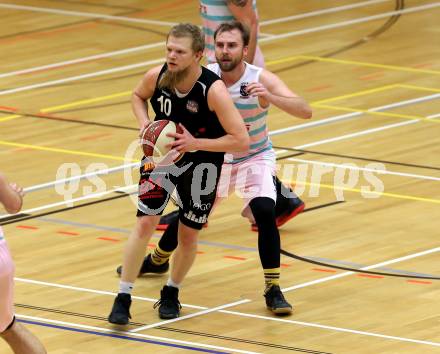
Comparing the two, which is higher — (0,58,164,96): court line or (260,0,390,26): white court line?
(260,0,390,26): white court line

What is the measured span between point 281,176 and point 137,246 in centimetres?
401

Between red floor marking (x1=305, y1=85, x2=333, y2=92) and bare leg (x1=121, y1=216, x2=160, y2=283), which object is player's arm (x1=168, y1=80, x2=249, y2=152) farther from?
red floor marking (x1=305, y1=85, x2=333, y2=92)

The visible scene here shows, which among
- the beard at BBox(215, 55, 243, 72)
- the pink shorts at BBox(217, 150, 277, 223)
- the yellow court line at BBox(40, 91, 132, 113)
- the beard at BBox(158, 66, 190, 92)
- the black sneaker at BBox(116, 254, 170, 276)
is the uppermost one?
the beard at BBox(215, 55, 243, 72)

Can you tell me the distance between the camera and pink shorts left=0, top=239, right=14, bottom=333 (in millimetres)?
7688

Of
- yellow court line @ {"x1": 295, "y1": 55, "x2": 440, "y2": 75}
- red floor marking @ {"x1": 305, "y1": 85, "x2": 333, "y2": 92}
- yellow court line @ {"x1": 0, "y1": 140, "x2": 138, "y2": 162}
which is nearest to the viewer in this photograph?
yellow court line @ {"x1": 0, "y1": 140, "x2": 138, "y2": 162}

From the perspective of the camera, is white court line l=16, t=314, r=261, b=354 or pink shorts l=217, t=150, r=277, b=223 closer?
white court line l=16, t=314, r=261, b=354

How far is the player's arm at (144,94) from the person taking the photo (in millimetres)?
9484

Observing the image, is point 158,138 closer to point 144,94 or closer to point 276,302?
point 144,94

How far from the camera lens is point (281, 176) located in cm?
1318

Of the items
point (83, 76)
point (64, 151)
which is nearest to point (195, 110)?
point (64, 151)

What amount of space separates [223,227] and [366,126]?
3.60 m

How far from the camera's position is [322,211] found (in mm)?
12180

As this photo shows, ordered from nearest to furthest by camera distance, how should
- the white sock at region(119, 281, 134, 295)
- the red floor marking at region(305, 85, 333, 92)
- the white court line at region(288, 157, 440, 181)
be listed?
1. the white sock at region(119, 281, 134, 295)
2. the white court line at region(288, 157, 440, 181)
3. the red floor marking at region(305, 85, 333, 92)

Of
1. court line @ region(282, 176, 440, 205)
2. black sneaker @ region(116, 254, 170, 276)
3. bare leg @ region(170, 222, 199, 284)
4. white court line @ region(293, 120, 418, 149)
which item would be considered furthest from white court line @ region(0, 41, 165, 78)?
bare leg @ region(170, 222, 199, 284)
